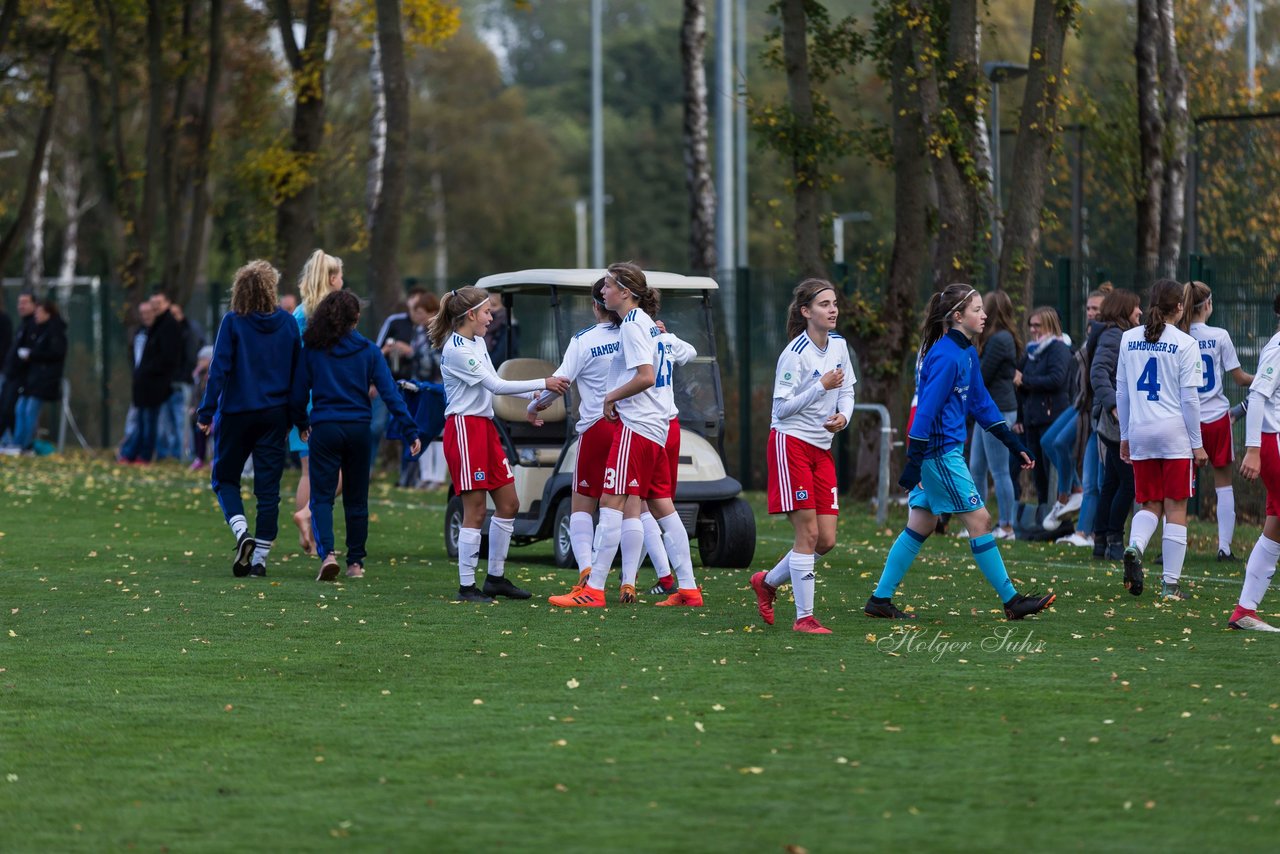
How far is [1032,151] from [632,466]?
8.23m

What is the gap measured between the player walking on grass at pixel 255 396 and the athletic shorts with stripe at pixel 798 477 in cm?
367

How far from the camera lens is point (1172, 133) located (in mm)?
21562

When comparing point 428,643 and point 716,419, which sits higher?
point 716,419

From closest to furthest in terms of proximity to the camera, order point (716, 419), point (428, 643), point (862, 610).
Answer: point (428, 643)
point (862, 610)
point (716, 419)

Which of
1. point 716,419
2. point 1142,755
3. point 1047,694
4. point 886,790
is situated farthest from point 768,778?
point 716,419

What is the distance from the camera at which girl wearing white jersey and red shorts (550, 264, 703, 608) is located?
10.0 m

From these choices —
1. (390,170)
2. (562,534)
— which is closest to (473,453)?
(562,534)

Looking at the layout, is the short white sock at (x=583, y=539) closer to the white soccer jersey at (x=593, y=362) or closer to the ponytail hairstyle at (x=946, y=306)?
the white soccer jersey at (x=593, y=362)

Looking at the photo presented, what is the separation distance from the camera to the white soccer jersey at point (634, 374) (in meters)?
10.0

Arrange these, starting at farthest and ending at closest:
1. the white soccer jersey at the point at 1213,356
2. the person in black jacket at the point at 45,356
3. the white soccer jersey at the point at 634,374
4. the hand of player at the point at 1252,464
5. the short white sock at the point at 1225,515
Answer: the person in black jacket at the point at 45,356, the short white sock at the point at 1225,515, the white soccer jersey at the point at 1213,356, the white soccer jersey at the point at 634,374, the hand of player at the point at 1252,464

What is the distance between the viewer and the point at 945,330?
9.55 metres

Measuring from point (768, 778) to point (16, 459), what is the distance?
19.6m

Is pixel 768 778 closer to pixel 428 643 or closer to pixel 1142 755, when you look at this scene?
pixel 1142 755

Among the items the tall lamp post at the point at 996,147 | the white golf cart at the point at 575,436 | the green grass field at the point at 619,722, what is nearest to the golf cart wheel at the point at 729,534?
the white golf cart at the point at 575,436
